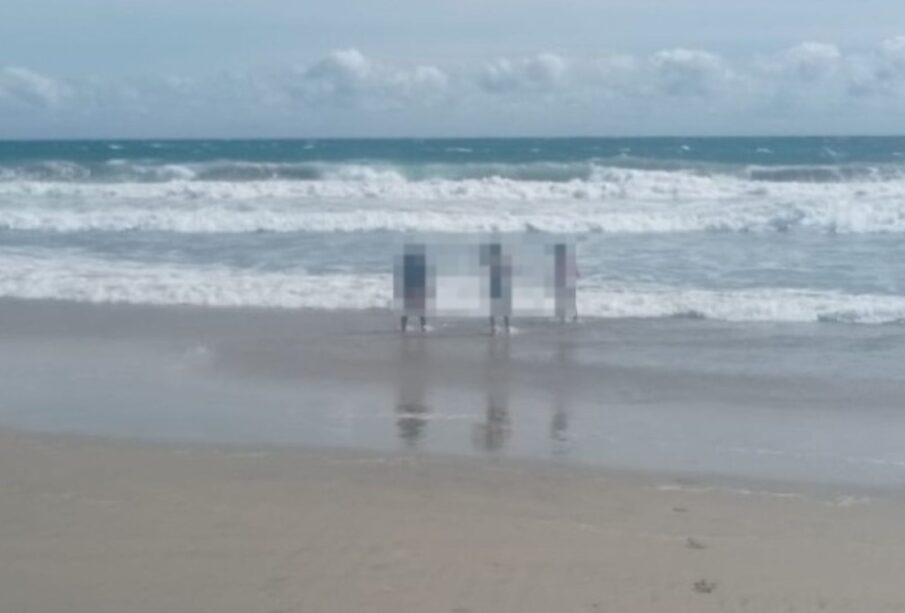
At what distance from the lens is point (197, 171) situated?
41.2 m

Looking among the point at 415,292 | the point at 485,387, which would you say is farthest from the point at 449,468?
the point at 415,292

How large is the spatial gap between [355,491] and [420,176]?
32.4m

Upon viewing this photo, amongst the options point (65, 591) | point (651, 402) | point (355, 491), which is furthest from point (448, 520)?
point (651, 402)

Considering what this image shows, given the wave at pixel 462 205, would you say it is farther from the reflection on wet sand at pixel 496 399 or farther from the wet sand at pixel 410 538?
the wet sand at pixel 410 538

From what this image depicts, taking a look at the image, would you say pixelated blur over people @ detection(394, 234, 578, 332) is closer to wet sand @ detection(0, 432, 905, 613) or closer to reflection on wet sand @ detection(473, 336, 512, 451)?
reflection on wet sand @ detection(473, 336, 512, 451)

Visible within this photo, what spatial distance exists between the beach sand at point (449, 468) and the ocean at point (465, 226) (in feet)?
6.59

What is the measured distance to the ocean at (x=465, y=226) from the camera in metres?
16.1

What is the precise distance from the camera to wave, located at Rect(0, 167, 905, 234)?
25.2m

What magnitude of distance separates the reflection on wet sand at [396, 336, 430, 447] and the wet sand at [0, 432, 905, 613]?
842 millimetres

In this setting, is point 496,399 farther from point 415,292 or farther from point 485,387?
point 415,292

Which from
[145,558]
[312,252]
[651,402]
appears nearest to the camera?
[145,558]

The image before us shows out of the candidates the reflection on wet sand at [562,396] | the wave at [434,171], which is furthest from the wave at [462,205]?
the reflection on wet sand at [562,396]

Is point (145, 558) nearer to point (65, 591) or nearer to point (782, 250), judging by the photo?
point (65, 591)

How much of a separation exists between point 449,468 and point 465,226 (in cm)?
1691
